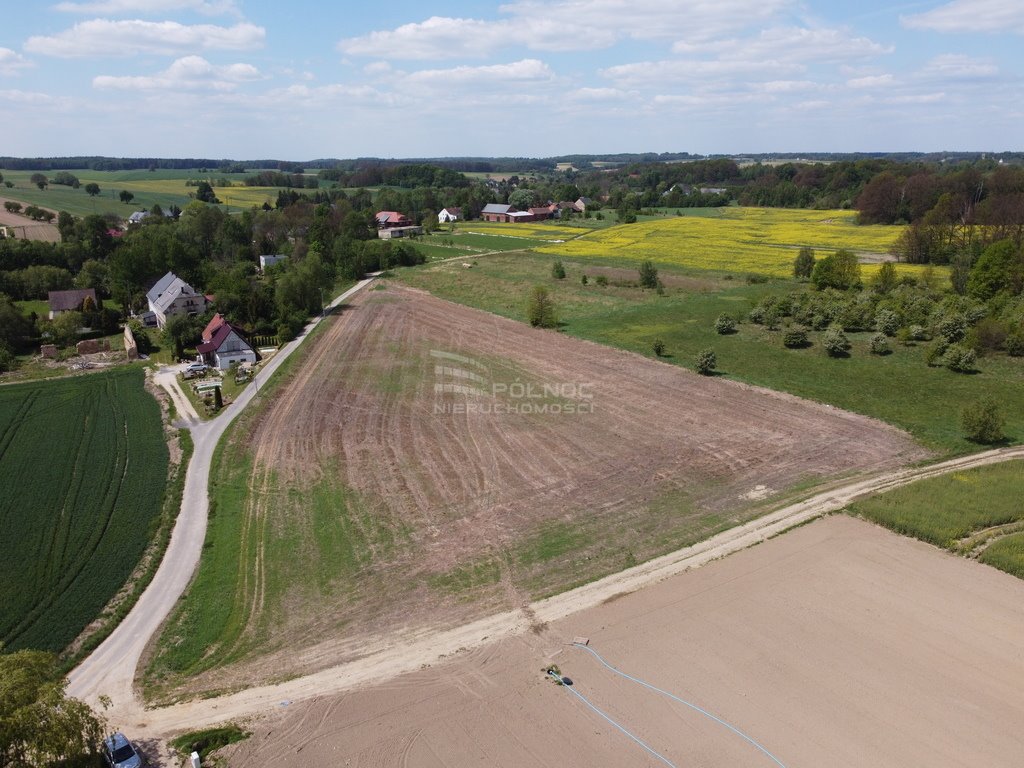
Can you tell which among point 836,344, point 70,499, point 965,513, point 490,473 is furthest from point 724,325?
point 70,499

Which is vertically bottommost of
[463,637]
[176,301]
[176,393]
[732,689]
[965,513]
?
[463,637]

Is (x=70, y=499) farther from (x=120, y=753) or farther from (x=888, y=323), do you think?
(x=888, y=323)

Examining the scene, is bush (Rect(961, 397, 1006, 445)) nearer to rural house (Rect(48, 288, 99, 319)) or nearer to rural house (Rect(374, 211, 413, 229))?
rural house (Rect(48, 288, 99, 319))

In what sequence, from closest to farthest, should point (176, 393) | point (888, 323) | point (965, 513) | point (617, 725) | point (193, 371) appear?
1. point (617, 725)
2. point (965, 513)
3. point (176, 393)
4. point (193, 371)
5. point (888, 323)

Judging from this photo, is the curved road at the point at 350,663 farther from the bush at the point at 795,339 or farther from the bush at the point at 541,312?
the bush at the point at 541,312

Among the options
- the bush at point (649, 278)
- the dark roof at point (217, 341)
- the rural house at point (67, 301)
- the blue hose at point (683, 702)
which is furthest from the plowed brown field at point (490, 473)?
the rural house at point (67, 301)

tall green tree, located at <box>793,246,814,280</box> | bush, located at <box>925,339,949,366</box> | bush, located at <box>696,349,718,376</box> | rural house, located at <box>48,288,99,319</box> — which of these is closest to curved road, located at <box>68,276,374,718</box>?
bush, located at <box>696,349,718,376</box>
